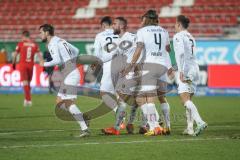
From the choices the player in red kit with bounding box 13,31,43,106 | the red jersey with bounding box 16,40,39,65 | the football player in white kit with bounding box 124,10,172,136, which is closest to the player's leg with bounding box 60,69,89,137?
the football player in white kit with bounding box 124,10,172,136

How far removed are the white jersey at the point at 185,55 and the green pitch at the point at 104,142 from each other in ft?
3.93

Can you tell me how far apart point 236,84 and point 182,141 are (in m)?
16.4

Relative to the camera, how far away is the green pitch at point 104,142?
9734mm

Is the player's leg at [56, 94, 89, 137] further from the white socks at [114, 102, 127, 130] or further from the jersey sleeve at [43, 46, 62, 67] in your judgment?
the white socks at [114, 102, 127, 130]

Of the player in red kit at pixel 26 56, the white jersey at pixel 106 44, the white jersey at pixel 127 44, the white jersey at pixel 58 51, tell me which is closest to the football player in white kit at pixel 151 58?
the white jersey at pixel 127 44

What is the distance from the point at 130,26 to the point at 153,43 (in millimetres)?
21996

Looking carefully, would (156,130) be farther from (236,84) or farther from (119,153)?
(236,84)

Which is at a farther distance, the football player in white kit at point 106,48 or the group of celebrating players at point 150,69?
the football player in white kit at point 106,48

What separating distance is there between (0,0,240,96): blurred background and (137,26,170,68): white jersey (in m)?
14.0

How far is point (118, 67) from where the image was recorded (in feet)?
47.5

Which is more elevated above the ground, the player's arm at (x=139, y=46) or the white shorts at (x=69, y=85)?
the player's arm at (x=139, y=46)

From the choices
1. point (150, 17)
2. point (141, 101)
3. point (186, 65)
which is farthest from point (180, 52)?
point (141, 101)

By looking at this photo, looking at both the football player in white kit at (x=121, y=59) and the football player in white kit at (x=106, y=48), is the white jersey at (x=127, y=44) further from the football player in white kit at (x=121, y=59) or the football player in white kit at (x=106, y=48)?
the football player in white kit at (x=106, y=48)

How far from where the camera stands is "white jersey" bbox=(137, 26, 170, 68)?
12594 millimetres
